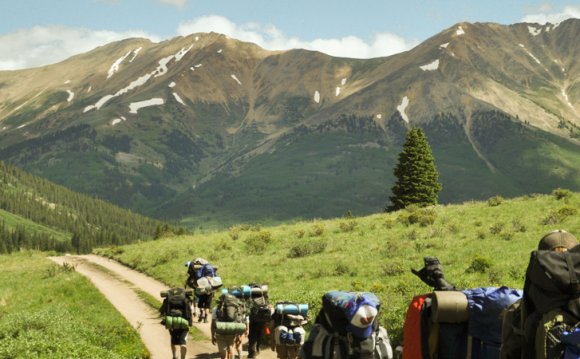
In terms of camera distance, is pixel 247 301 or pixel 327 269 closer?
pixel 247 301

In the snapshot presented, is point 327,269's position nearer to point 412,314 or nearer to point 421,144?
point 412,314

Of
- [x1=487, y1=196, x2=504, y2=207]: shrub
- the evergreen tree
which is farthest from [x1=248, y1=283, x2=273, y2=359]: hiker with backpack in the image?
the evergreen tree

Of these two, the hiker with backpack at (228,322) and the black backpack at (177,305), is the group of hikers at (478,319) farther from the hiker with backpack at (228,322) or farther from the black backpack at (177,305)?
the black backpack at (177,305)

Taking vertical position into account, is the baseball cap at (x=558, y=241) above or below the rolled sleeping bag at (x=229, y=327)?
above

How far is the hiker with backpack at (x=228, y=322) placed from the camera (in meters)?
18.1

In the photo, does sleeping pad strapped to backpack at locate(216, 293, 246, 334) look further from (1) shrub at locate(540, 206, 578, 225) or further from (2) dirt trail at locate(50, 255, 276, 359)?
(1) shrub at locate(540, 206, 578, 225)

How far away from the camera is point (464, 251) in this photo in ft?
104

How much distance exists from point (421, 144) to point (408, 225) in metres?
33.2

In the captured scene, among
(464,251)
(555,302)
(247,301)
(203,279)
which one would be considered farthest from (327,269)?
(555,302)

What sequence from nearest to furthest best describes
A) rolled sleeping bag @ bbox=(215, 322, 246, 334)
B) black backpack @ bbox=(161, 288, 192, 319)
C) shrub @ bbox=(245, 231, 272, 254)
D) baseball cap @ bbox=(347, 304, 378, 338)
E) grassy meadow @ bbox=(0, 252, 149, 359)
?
1. baseball cap @ bbox=(347, 304, 378, 338)
2. rolled sleeping bag @ bbox=(215, 322, 246, 334)
3. grassy meadow @ bbox=(0, 252, 149, 359)
4. black backpack @ bbox=(161, 288, 192, 319)
5. shrub @ bbox=(245, 231, 272, 254)

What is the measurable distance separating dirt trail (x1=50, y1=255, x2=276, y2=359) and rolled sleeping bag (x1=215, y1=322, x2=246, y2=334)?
3157 millimetres

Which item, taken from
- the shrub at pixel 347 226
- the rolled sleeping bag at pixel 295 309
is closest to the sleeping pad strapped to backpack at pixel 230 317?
the rolled sleeping bag at pixel 295 309

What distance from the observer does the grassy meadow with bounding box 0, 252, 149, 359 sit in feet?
62.7

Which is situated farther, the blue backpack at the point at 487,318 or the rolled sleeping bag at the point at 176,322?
the rolled sleeping bag at the point at 176,322
